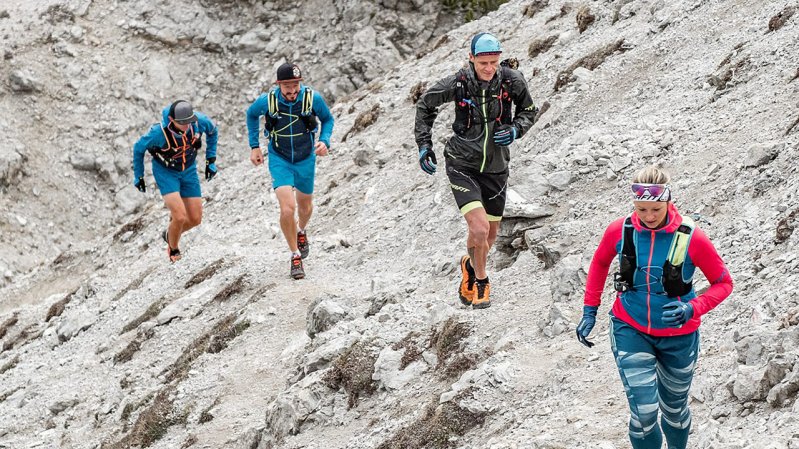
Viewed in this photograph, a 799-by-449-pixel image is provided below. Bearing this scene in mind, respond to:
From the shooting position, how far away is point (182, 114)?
13844 millimetres

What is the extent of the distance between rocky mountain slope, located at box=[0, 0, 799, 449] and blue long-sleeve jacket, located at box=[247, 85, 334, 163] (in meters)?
2.12

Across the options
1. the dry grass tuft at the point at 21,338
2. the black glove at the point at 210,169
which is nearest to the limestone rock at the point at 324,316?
the black glove at the point at 210,169

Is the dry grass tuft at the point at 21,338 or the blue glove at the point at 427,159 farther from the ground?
the blue glove at the point at 427,159

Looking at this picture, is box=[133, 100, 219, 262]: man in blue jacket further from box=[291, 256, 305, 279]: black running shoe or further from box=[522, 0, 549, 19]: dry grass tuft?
box=[522, 0, 549, 19]: dry grass tuft

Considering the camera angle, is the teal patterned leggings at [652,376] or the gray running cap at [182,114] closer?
the teal patterned leggings at [652,376]

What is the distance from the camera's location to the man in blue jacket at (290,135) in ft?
42.9

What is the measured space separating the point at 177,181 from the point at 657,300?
34.0 feet

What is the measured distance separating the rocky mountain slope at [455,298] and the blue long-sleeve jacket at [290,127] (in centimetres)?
212

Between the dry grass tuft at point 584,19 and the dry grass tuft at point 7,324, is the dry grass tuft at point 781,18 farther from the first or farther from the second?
the dry grass tuft at point 7,324

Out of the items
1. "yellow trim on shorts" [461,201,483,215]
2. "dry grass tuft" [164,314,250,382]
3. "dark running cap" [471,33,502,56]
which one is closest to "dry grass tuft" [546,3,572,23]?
"dry grass tuft" [164,314,250,382]

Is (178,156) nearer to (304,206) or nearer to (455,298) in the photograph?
(304,206)

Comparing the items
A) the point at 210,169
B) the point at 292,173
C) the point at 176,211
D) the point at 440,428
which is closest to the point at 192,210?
the point at 176,211

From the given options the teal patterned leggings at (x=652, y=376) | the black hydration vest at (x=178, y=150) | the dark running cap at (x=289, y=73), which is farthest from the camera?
the black hydration vest at (x=178, y=150)

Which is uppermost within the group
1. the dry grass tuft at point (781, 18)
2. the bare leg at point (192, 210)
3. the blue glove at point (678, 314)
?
the blue glove at point (678, 314)
